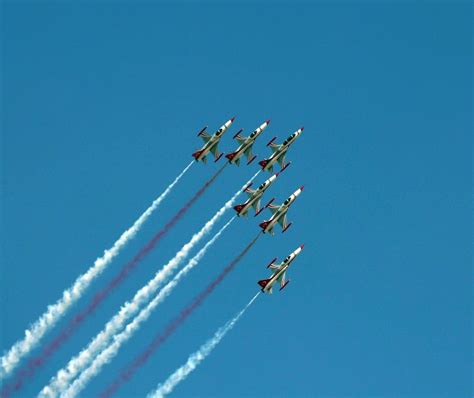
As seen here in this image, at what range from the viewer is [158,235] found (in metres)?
124

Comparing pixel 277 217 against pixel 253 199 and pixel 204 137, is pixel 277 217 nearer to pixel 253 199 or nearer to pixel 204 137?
pixel 253 199

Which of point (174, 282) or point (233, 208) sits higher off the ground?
point (233, 208)

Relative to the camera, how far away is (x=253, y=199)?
127625 mm

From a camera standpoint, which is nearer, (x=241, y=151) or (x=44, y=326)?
(x=44, y=326)

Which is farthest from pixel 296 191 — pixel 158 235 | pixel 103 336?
pixel 103 336

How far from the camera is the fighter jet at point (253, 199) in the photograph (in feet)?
416

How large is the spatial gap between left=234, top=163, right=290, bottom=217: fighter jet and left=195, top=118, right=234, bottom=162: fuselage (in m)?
4.89

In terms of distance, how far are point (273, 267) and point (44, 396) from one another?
24929 mm

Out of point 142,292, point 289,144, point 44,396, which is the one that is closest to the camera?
point 44,396

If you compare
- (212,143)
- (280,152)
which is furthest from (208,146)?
(280,152)

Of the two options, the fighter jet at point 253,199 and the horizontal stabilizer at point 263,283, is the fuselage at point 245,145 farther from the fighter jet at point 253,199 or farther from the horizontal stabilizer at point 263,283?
the horizontal stabilizer at point 263,283

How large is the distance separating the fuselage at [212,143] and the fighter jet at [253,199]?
4887mm

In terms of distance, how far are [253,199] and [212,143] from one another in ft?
20.4

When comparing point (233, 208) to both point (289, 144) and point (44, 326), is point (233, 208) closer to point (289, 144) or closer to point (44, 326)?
point (289, 144)
